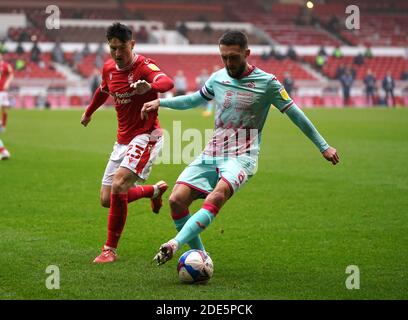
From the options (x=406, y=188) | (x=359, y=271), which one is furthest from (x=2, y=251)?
(x=406, y=188)

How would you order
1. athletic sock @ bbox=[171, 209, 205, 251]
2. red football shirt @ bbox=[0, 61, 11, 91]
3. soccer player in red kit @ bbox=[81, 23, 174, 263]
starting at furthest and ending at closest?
red football shirt @ bbox=[0, 61, 11, 91] < soccer player in red kit @ bbox=[81, 23, 174, 263] < athletic sock @ bbox=[171, 209, 205, 251]

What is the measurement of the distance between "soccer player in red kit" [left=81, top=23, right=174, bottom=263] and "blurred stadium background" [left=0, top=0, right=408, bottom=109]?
34.7m

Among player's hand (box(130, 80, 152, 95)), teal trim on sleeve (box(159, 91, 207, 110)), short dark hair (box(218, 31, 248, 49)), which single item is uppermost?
short dark hair (box(218, 31, 248, 49))

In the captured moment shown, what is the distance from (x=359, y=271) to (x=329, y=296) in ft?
3.30

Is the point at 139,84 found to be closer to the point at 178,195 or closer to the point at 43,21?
the point at 178,195

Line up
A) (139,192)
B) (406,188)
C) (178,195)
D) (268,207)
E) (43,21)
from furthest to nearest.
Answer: (43,21) < (406,188) < (268,207) < (139,192) < (178,195)

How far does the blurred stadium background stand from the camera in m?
47.0

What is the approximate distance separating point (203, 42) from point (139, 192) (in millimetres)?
45915

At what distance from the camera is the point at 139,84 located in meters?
7.61

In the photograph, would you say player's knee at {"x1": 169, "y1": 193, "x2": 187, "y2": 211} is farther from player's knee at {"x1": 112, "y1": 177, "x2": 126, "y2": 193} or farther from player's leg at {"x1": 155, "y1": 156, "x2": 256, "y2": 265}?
player's knee at {"x1": 112, "y1": 177, "x2": 126, "y2": 193}

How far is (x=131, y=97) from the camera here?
8570 millimetres

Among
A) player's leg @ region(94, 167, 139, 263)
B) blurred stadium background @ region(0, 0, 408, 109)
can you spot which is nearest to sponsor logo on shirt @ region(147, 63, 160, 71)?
player's leg @ region(94, 167, 139, 263)

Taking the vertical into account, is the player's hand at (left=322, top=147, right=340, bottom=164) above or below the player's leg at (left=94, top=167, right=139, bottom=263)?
above

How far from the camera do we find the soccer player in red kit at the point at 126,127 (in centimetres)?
823
